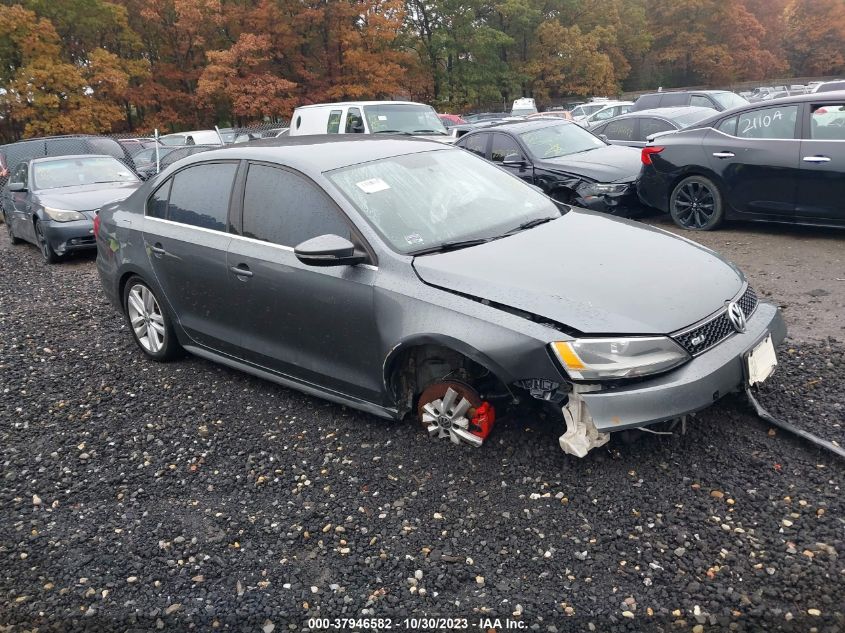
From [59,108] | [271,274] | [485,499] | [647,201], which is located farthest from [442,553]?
[59,108]

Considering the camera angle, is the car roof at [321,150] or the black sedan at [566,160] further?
the black sedan at [566,160]

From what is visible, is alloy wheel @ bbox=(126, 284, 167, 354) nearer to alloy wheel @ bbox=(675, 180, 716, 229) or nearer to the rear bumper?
the rear bumper

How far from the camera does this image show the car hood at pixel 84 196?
9.63 metres

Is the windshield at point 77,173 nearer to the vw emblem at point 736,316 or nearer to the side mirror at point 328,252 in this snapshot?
the side mirror at point 328,252

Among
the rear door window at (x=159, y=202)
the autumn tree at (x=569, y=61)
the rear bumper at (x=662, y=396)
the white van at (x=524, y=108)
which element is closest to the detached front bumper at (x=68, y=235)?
the rear door window at (x=159, y=202)

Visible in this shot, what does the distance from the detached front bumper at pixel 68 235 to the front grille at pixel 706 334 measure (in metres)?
8.51

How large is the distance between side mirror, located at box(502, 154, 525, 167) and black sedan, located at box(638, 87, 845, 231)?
1.63m

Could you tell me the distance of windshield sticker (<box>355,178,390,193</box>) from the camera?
4051 millimetres

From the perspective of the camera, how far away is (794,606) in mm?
2549

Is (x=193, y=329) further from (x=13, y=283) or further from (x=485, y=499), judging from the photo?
(x=13, y=283)

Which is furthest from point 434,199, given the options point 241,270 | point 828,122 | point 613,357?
point 828,122

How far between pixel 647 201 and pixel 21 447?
6.99 m

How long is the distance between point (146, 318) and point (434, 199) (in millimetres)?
2558

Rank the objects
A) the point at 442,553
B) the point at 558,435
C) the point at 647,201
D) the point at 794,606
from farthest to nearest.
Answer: the point at 647,201 → the point at 558,435 → the point at 442,553 → the point at 794,606
